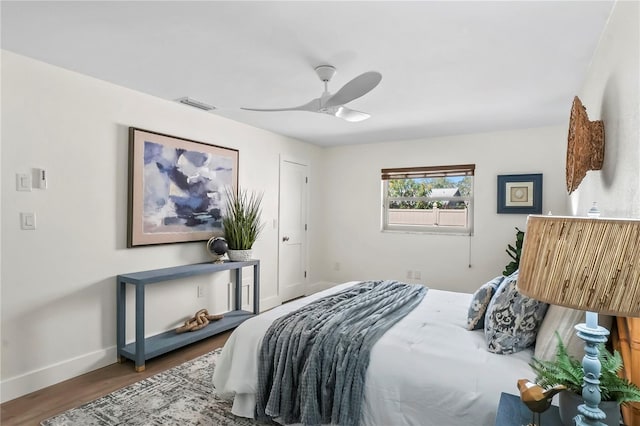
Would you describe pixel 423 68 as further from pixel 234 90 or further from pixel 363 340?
pixel 363 340

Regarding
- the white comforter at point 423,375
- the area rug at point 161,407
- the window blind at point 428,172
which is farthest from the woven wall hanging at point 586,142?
the window blind at point 428,172

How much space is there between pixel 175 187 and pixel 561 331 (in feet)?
10.7

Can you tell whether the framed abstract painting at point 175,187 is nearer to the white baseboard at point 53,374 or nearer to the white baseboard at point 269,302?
the white baseboard at point 53,374

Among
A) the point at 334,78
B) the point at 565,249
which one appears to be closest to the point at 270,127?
the point at 334,78

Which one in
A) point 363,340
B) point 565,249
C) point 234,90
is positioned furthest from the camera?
point 234,90

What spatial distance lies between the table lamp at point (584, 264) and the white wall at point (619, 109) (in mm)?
855

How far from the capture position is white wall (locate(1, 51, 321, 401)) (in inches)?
96.8

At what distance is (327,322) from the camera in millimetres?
2193

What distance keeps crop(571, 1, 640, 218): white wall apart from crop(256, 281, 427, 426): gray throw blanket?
4.46 feet

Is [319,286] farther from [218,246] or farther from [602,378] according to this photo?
[602,378]

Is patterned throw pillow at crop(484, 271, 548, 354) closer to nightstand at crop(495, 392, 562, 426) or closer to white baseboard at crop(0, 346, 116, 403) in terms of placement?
nightstand at crop(495, 392, 562, 426)


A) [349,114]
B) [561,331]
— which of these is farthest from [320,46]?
[561,331]

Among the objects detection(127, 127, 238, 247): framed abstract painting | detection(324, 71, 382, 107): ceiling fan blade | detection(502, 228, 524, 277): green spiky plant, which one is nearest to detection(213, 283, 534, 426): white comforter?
detection(324, 71, 382, 107): ceiling fan blade

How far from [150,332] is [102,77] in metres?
2.26
